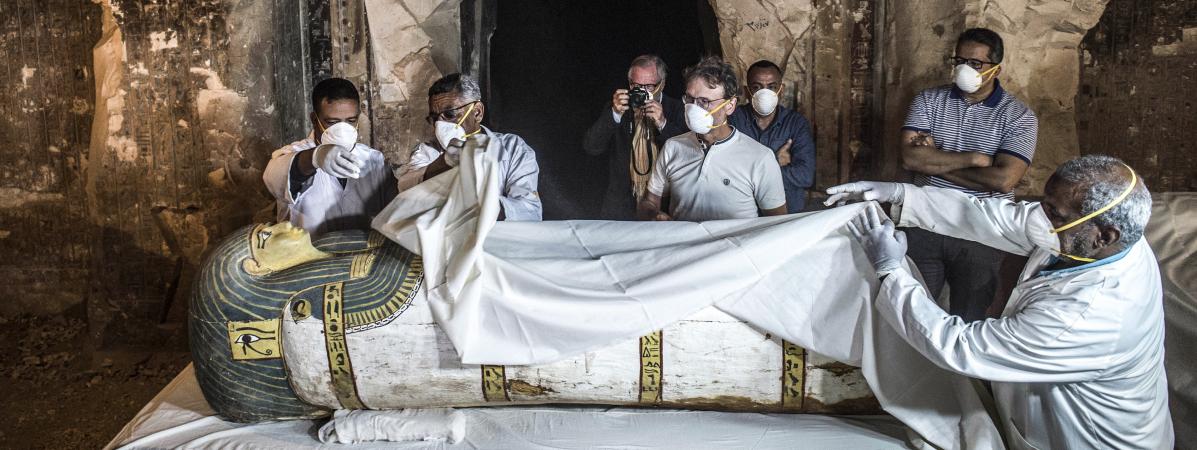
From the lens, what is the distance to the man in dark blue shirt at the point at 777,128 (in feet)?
14.5

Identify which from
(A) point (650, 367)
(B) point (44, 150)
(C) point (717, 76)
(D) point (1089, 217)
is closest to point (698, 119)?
(C) point (717, 76)

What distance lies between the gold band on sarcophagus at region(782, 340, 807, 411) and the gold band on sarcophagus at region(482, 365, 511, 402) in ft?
3.06

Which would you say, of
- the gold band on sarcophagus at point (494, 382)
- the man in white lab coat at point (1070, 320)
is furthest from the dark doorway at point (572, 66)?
the man in white lab coat at point (1070, 320)

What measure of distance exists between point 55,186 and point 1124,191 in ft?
19.9

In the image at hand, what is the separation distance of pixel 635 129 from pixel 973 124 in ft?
5.02

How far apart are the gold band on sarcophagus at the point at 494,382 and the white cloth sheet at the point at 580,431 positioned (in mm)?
99

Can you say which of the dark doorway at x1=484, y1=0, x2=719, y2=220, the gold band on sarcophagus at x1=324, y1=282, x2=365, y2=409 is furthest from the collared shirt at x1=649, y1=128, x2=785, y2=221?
the dark doorway at x1=484, y1=0, x2=719, y2=220

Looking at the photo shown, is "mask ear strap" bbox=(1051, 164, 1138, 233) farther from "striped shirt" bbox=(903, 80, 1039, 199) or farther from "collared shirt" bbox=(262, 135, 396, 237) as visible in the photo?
"collared shirt" bbox=(262, 135, 396, 237)

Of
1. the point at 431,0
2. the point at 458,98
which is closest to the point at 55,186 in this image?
the point at 431,0

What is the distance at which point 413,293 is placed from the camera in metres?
3.10

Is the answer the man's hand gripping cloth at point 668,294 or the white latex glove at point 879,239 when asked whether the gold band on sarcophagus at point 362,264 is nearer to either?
the man's hand gripping cloth at point 668,294

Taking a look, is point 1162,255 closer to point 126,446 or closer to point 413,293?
point 413,293

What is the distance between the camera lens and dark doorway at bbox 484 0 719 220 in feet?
22.6

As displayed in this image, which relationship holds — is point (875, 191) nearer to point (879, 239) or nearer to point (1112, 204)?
point (879, 239)
